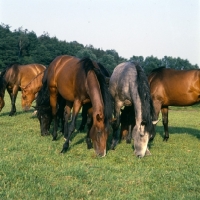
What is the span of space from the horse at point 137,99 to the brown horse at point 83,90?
0.72m

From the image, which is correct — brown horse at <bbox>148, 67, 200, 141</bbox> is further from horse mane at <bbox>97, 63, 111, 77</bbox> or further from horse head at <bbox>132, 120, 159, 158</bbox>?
horse head at <bbox>132, 120, 159, 158</bbox>

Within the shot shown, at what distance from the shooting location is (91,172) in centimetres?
552

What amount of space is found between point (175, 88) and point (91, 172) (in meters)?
4.79

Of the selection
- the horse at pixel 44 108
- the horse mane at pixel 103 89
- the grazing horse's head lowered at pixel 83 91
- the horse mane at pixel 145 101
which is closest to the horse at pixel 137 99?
the horse mane at pixel 145 101

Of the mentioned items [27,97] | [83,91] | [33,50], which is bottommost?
[33,50]

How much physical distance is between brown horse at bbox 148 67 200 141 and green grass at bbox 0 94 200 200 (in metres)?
1.63

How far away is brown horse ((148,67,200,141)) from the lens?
9156mm

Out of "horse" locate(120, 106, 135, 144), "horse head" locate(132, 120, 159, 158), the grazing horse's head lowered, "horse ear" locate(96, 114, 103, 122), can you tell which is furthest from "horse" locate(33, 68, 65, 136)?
"horse head" locate(132, 120, 159, 158)

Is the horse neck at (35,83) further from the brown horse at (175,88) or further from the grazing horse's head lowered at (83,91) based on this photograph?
the brown horse at (175,88)

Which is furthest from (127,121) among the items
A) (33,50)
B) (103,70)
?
(33,50)

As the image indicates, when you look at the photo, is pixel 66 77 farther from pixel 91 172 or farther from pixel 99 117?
pixel 91 172

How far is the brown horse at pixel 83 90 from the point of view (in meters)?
6.64

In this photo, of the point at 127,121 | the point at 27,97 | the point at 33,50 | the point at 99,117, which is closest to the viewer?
the point at 99,117

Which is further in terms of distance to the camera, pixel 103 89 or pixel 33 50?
pixel 33 50
